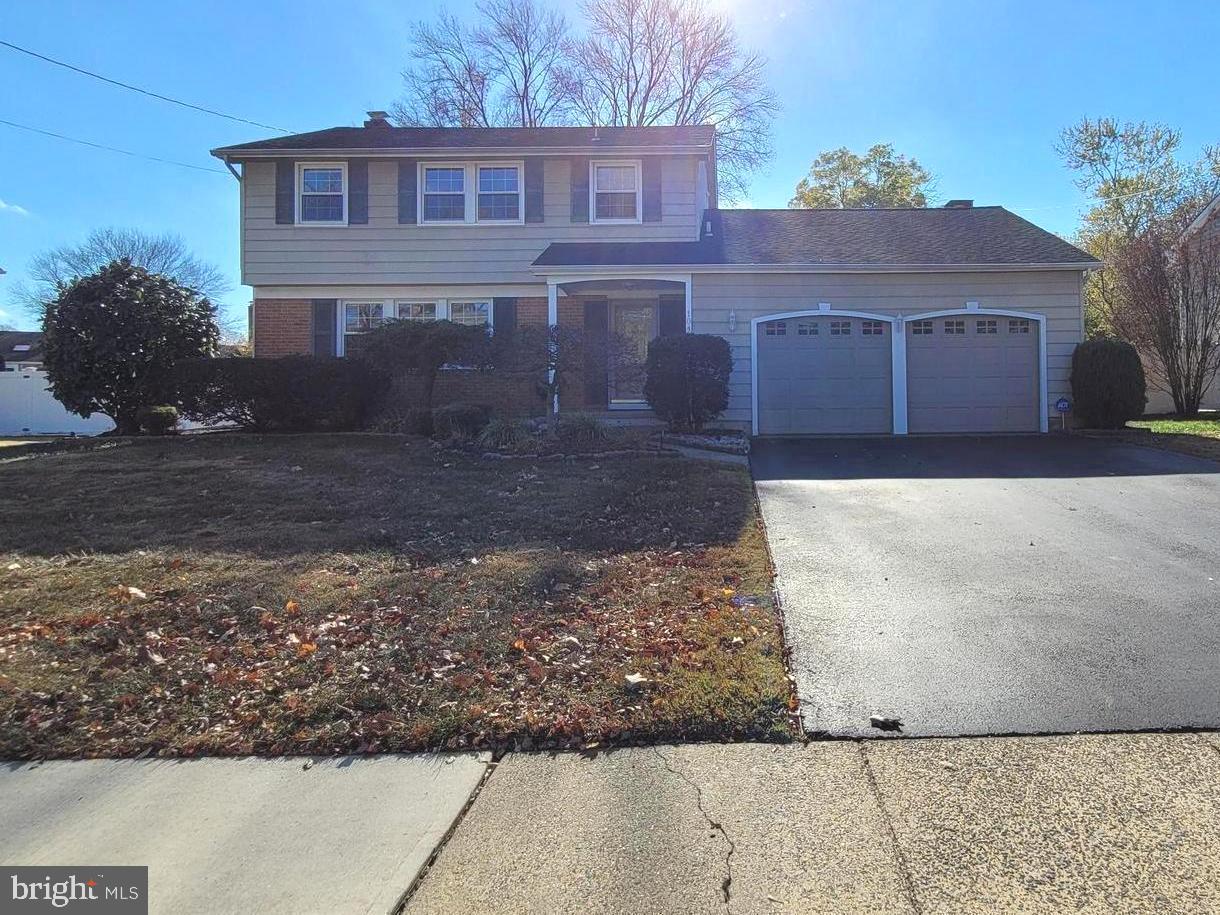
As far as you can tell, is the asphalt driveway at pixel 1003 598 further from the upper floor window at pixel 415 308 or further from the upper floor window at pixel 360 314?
the upper floor window at pixel 360 314

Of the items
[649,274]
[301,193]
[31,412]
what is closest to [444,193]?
[301,193]

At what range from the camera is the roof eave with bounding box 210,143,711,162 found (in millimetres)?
15945

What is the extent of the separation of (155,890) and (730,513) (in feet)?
19.7

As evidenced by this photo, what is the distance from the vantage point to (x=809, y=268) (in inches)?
568

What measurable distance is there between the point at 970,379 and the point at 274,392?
42.0ft

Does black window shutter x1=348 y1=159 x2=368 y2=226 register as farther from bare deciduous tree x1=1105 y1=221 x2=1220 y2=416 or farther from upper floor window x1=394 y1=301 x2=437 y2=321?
bare deciduous tree x1=1105 y1=221 x2=1220 y2=416

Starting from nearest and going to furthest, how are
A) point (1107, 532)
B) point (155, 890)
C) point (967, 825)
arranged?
point (155, 890), point (967, 825), point (1107, 532)

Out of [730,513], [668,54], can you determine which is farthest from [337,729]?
[668,54]

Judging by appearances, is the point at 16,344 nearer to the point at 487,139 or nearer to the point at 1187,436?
the point at 487,139

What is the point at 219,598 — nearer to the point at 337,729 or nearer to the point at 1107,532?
the point at 337,729

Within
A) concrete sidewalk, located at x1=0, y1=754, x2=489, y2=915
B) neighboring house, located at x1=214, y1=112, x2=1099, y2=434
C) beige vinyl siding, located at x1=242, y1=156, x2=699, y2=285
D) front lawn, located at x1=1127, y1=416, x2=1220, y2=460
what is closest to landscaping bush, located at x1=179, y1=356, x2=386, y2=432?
neighboring house, located at x1=214, y1=112, x2=1099, y2=434

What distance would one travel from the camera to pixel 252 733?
12.0ft

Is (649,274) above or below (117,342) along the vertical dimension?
above

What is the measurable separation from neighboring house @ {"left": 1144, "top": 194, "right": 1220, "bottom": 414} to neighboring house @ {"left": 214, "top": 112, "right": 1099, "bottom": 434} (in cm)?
414
